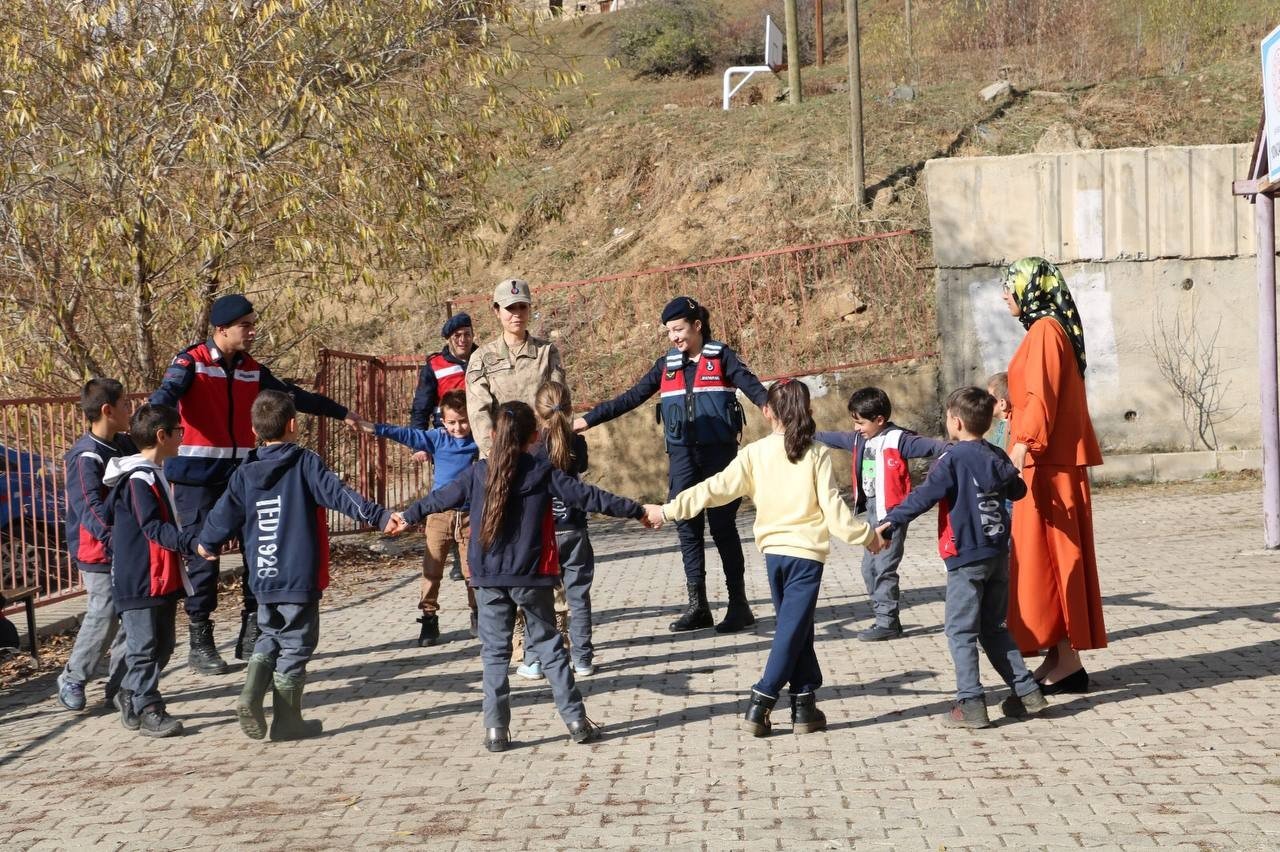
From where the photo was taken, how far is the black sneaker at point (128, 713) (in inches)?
240

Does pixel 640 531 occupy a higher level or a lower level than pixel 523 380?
lower

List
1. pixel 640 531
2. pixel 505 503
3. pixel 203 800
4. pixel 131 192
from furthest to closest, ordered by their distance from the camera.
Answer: pixel 640 531 < pixel 131 192 < pixel 505 503 < pixel 203 800

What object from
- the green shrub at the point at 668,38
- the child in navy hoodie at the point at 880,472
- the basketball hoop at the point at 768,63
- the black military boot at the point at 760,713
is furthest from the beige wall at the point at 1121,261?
the green shrub at the point at 668,38

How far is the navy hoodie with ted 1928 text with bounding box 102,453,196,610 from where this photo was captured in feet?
19.6

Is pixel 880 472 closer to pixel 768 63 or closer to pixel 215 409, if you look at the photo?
pixel 215 409

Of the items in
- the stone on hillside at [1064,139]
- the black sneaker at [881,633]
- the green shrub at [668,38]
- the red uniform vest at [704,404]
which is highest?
the green shrub at [668,38]

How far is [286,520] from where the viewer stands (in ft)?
19.0

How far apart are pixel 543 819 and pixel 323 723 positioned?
6.31 ft

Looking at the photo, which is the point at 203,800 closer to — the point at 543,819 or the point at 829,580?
the point at 543,819

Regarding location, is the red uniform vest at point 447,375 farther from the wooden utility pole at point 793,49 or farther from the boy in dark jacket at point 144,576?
the wooden utility pole at point 793,49

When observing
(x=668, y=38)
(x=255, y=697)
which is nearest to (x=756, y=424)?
(x=255, y=697)

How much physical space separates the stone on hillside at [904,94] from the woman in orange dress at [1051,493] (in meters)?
17.5

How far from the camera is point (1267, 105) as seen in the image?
8750 mm

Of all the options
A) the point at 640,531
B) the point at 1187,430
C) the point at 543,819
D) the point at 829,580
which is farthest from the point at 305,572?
the point at 1187,430
